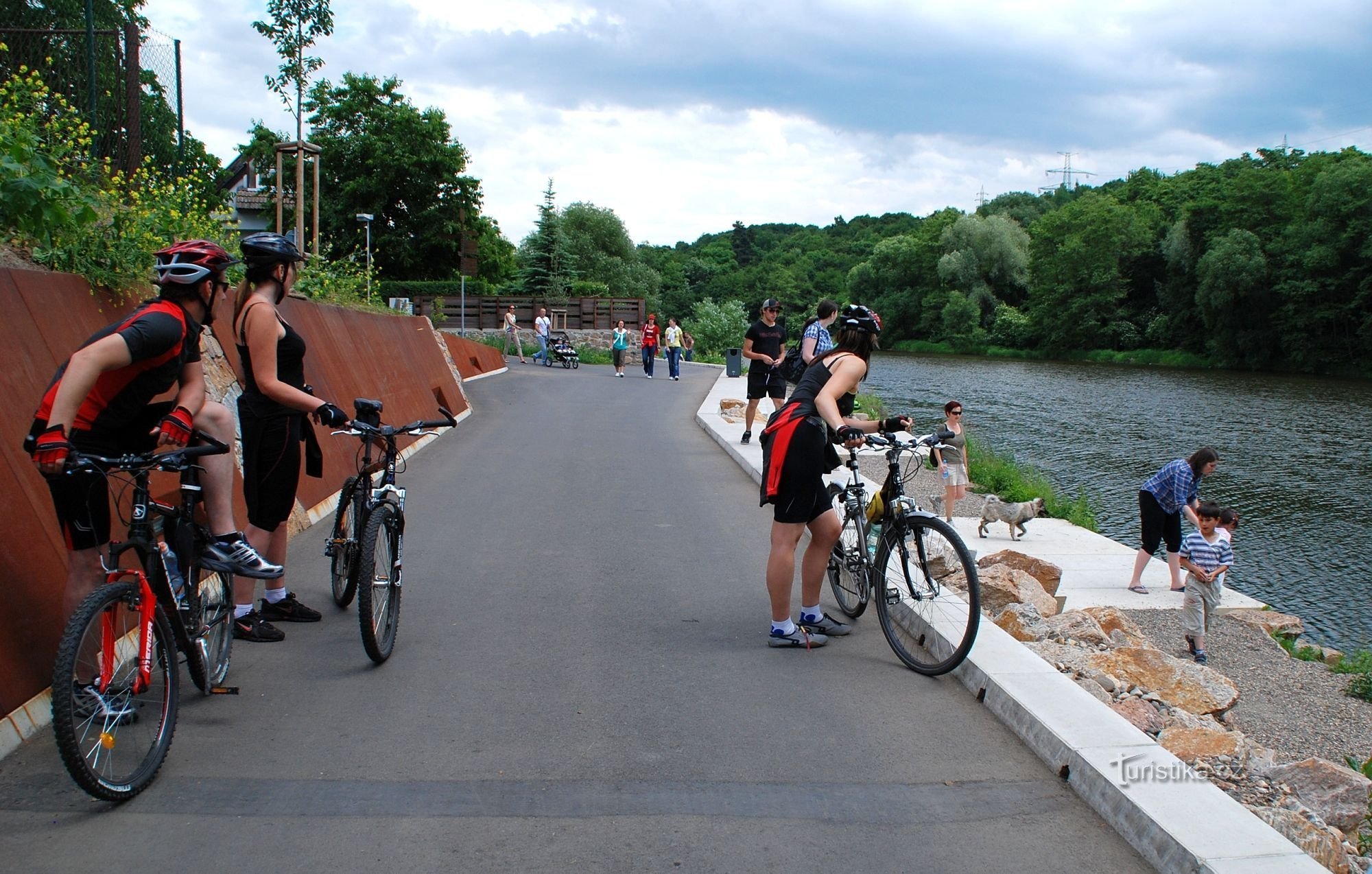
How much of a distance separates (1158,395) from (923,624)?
42195 mm

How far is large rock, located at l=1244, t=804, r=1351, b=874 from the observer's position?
12.3 ft

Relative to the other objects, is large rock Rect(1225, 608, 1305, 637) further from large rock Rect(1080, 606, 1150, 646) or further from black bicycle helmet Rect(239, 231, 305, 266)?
black bicycle helmet Rect(239, 231, 305, 266)

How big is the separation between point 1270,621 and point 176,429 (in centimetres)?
1015

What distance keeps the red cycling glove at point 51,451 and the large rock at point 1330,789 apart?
5.06m

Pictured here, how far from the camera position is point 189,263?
14.1 feet

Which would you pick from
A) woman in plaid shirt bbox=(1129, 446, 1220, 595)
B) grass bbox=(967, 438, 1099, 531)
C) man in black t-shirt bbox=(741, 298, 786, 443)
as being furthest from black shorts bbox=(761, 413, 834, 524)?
grass bbox=(967, 438, 1099, 531)

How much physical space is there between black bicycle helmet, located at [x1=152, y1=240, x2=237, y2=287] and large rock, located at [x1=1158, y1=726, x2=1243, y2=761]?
4.47m

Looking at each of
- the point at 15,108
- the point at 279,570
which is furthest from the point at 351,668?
the point at 15,108

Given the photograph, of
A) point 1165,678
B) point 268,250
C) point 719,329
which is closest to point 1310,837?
point 1165,678

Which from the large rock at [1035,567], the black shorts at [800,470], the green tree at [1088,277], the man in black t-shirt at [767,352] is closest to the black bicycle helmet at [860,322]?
the black shorts at [800,470]

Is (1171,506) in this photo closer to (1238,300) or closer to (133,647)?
(133,647)

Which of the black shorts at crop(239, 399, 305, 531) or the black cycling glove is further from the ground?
the black cycling glove

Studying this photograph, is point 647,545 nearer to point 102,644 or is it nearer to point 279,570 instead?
point 279,570

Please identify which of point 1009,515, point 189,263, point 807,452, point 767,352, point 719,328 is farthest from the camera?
point 719,328
